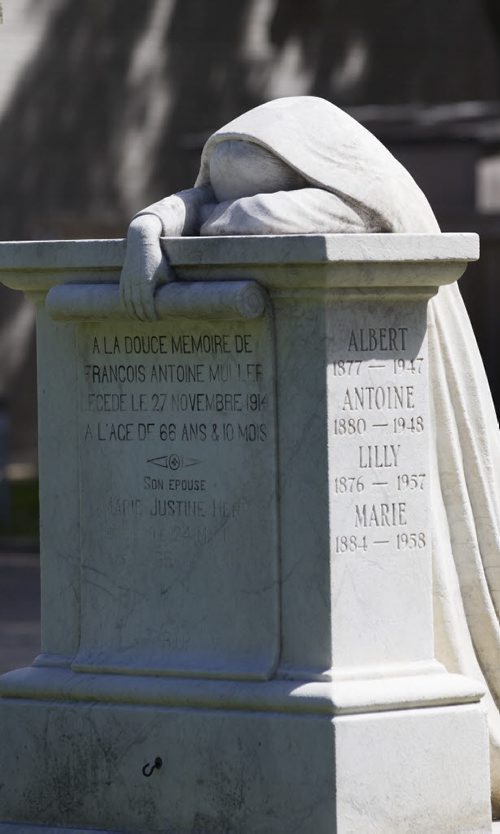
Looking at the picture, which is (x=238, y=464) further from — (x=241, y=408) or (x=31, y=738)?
(x=31, y=738)

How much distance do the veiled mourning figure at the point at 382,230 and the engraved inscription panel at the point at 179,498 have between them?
0.24 meters

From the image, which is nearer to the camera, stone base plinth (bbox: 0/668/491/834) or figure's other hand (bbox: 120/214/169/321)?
stone base plinth (bbox: 0/668/491/834)

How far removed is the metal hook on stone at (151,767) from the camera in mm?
6828

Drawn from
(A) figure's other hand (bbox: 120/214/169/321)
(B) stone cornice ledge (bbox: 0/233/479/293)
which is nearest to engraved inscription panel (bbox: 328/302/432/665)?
(B) stone cornice ledge (bbox: 0/233/479/293)

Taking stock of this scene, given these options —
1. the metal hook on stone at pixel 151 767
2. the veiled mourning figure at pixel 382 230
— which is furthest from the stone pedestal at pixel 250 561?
the veiled mourning figure at pixel 382 230

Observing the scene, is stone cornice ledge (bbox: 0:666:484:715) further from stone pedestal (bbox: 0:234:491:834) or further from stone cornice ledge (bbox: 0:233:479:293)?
stone cornice ledge (bbox: 0:233:479:293)

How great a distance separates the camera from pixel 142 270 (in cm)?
675

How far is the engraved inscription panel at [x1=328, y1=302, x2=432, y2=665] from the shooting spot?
6594mm

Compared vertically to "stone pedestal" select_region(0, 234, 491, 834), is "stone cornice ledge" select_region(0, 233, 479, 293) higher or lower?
higher

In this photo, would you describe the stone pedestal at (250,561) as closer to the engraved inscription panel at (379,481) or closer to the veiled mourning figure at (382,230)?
the engraved inscription panel at (379,481)

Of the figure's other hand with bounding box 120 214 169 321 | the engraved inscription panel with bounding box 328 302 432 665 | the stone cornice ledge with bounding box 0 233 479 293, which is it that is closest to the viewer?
the stone cornice ledge with bounding box 0 233 479 293

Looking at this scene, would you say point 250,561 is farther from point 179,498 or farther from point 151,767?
point 151,767

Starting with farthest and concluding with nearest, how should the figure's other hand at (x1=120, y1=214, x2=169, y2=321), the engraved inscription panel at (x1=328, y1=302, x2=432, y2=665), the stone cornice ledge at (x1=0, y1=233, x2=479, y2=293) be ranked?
the figure's other hand at (x1=120, y1=214, x2=169, y2=321) → the engraved inscription panel at (x1=328, y1=302, x2=432, y2=665) → the stone cornice ledge at (x1=0, y1=233, x2=479, y2=293)

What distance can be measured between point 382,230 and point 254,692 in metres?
1.37
